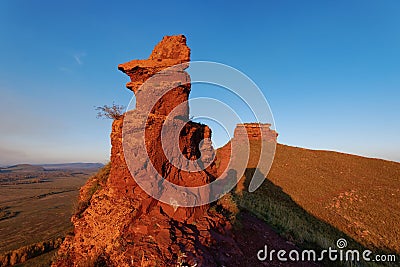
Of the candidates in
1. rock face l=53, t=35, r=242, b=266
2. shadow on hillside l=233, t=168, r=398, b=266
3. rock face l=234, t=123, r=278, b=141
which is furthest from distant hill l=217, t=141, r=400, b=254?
rock face l=234, t=123, r=278, b=141

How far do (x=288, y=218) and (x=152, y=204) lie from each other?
13.5 m

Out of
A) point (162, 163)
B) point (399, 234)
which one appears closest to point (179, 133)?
point (162, 163)

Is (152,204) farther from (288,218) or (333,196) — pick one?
(333,196)

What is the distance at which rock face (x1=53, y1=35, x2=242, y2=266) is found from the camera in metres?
5.52

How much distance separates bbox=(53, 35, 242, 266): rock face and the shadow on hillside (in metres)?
5.30

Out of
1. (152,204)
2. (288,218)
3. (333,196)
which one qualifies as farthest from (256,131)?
(152,204)

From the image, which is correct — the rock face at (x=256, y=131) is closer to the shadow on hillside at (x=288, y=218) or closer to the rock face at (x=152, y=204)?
the shadow on hillside at (x=288, y=218)

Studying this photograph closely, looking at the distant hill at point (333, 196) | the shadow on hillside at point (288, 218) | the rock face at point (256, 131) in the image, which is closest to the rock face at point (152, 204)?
the shadow on hillside at point (288, 218)

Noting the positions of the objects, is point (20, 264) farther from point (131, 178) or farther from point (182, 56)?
point (182, 56)

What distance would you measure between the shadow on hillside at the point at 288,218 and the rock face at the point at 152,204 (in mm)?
5301

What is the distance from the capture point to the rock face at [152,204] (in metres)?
5.52

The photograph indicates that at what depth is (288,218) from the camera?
1664 cm

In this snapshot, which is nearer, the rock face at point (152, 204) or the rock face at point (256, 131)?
the rock face at point (152, 204)

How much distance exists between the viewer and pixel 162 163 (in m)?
7.27
